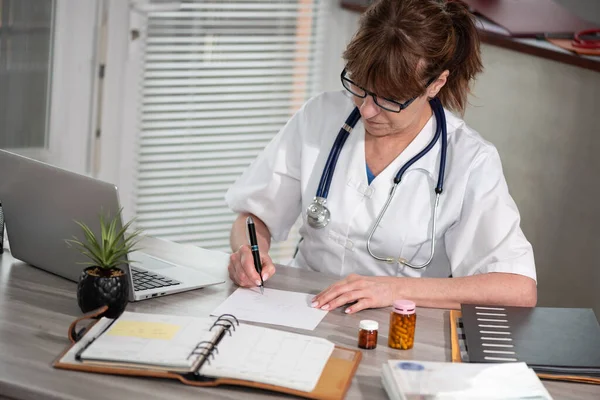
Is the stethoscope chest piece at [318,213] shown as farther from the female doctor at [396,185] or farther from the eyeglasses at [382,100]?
the eyeglasses at [382,100]

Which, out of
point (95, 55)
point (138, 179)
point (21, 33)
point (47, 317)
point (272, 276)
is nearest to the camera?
point (47, 317)

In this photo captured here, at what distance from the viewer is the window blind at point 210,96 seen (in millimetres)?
3309

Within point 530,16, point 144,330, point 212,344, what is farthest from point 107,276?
point 530,16

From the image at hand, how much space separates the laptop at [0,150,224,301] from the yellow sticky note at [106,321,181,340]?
167 millimetres

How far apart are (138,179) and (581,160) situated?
1604 millimetres

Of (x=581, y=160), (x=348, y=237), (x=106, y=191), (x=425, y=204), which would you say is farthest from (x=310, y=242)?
(x=581, y=160)

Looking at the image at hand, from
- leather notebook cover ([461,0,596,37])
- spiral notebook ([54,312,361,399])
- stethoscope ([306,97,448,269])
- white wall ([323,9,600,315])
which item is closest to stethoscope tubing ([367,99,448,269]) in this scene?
stethoscope ([306,97,448,269])

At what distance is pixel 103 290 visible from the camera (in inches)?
64.3

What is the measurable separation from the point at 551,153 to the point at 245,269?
158 cm

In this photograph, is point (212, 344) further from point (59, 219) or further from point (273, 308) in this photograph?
→ point (59, 219)

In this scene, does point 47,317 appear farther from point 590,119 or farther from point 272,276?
point 590,119

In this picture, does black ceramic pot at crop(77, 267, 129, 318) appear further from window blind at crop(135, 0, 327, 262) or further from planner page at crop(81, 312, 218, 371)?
window blind at crop(135, 0, 327, 262)

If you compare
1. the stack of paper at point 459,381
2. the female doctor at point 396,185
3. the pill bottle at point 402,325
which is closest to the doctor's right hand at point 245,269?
the female doctor at point 396,185

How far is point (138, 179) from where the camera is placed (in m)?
3.35
